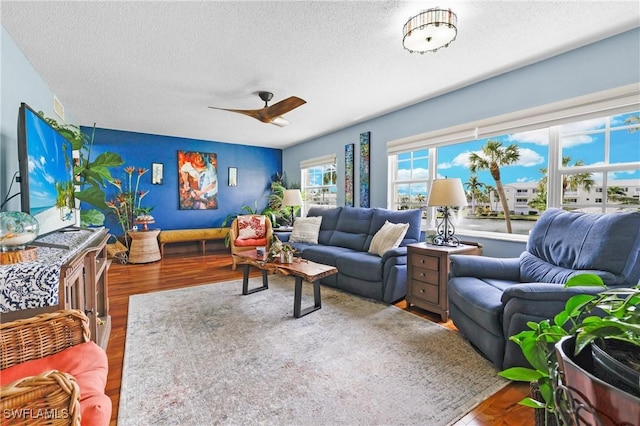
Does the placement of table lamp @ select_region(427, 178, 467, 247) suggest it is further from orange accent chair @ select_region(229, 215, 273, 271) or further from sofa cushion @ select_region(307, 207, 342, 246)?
orange accent chair @ select_region(229, 215, 273, 271)

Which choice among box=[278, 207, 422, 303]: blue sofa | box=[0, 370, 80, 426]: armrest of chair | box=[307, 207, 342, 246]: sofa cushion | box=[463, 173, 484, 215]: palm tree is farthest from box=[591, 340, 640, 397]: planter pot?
box=[307, 207, 342, 246]: sofa cushion

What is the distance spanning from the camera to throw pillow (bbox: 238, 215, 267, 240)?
4.88 metres

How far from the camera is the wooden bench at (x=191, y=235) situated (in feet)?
18.0

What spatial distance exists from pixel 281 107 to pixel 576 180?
2877 mm

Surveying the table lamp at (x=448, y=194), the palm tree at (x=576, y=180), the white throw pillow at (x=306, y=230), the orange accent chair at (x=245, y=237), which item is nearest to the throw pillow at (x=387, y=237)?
the table lamp at (x=448, y=194)

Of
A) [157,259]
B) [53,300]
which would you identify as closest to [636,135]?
[53,300]

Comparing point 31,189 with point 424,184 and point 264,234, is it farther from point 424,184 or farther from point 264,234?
point 424,184

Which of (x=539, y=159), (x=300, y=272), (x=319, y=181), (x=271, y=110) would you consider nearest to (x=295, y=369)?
Answer: (x=300, y=272)

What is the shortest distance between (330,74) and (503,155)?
2.06 m

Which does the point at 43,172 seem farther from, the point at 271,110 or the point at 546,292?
the point at 546,292

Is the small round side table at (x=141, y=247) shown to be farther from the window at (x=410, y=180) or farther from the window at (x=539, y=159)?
the window at (x=539, y=159)

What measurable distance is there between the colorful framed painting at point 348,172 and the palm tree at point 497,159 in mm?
1984

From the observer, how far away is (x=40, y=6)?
6.28 ft

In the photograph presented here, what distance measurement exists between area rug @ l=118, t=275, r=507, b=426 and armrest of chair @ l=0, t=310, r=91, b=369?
0.61m
